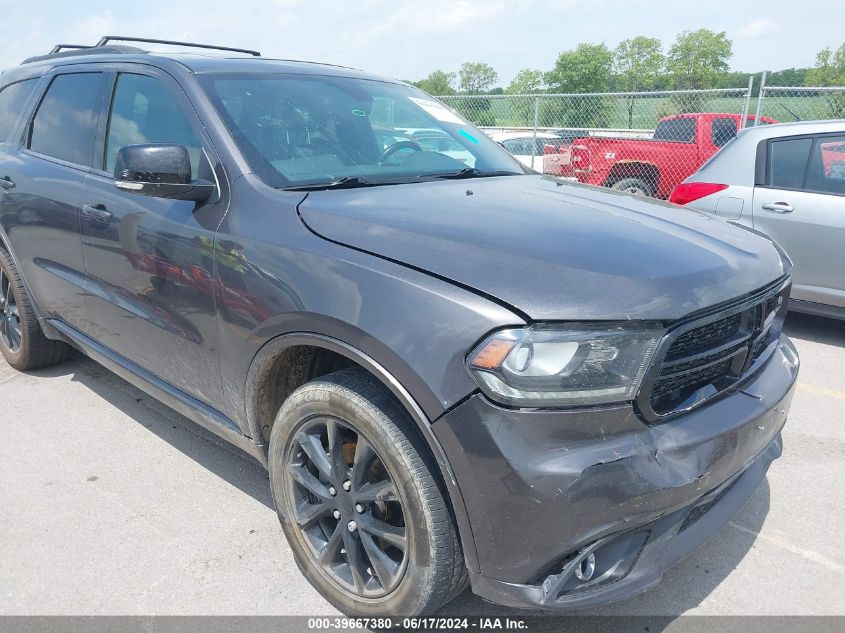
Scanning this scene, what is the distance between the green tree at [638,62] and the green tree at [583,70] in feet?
4.59

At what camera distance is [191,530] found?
284 centimetres

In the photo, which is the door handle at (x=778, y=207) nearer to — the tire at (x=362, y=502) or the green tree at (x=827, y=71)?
the tire at (x=362, y=502)

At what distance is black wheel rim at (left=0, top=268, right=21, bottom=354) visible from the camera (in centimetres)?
436

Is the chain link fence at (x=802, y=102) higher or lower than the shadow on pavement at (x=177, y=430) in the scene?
higher

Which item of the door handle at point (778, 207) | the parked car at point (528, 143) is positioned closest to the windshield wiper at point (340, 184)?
the door handle at point (778, 207)

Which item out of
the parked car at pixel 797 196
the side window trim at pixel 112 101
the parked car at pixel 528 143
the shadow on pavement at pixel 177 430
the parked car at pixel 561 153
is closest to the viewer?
the side window trim at pixel 112 101

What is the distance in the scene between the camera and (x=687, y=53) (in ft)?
262

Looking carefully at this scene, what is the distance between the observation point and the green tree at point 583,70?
3300 inches

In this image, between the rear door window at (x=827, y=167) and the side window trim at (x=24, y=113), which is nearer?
the side window trim at (x=24, y=113)

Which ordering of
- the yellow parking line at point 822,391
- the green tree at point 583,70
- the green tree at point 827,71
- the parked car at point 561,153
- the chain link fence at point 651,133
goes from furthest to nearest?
the green tree at point 583,70
the green tree at point 827,71
the parked car at point 561,153
the chain link fence at point 651,133
the yellow parking line at point 822,391

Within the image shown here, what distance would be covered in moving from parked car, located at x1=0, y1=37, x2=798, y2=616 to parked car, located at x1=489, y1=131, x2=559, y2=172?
935cm

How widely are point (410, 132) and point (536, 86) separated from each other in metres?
79.3

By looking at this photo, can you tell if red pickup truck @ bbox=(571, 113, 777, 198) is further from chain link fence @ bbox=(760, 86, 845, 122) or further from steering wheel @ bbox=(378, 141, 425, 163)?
steering wheel @ bbox=(378, 141, 425, 163)

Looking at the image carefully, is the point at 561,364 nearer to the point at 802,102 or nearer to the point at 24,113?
the point at 24,113
